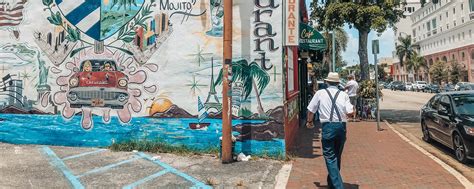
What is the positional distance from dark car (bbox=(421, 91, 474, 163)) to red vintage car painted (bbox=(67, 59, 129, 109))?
7.08m

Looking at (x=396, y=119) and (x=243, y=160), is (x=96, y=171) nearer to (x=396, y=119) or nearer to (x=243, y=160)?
(x=243, y=160)

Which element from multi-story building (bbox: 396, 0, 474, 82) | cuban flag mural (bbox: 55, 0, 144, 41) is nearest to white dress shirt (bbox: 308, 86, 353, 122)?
cuban flag mural (bbox: 55, 0, 144, 41)

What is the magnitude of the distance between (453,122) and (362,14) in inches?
294

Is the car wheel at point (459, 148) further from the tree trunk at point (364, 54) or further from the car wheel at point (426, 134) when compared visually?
the tree trunk at point (364, 54)

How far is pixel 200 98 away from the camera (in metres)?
8.78

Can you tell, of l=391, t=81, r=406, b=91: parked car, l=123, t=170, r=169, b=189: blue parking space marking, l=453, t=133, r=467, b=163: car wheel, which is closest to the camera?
l=123, t=170, r=169, b=189: blue parking space marking

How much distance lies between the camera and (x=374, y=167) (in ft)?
25.8

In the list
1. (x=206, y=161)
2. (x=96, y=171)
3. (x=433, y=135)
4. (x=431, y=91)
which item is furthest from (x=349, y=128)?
(x=431, y=91)

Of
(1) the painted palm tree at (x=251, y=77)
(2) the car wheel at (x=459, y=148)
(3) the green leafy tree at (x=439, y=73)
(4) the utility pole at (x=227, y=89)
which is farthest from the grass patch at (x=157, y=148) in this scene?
(3) the green leafy tree at (x=439, y=73)

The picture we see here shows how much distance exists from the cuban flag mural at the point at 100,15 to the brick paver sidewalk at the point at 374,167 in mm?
4891

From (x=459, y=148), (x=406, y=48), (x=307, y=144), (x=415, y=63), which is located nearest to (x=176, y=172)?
(x=307, y=144)

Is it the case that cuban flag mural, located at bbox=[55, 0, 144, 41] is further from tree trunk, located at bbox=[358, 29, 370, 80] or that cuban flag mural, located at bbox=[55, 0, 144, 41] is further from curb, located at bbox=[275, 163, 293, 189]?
tree trunk, located at bbox=[358, 29, 370, 80]

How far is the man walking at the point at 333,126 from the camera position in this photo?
593 centimetres

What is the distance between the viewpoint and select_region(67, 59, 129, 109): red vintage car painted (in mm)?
9219
